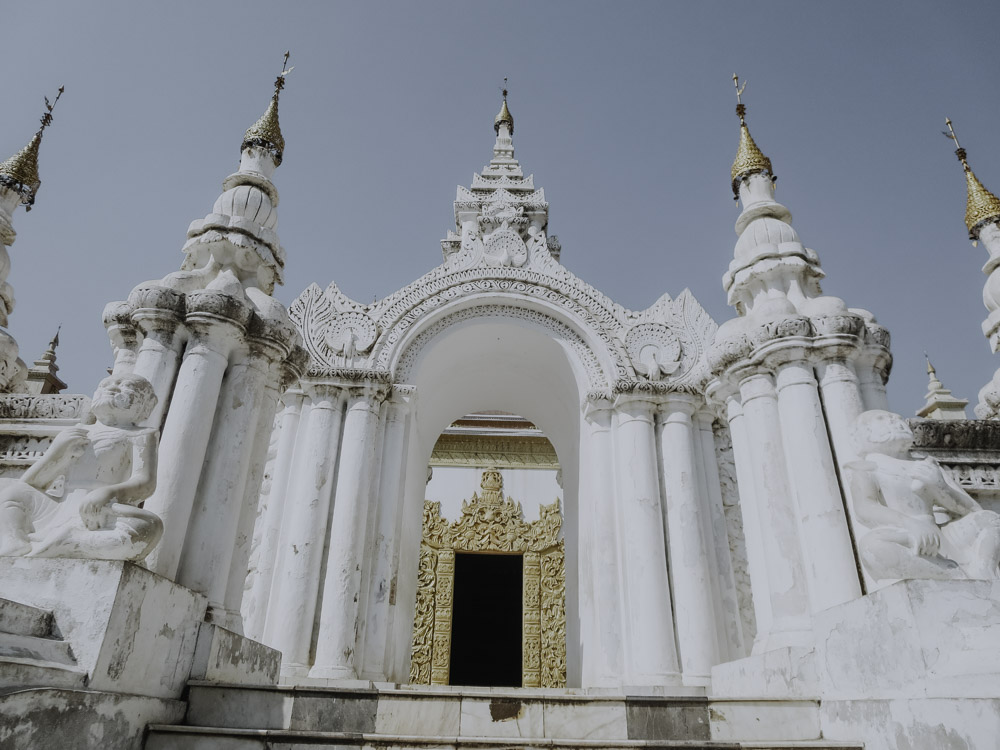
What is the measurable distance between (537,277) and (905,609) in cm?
647

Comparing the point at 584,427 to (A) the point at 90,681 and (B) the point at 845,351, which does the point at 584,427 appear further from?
(A) the point at 90,681

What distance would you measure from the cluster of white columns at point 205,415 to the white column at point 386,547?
2.37 meters

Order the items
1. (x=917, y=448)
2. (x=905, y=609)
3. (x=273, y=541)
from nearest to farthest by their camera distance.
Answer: (x=905, y=609), (x=917, y=448), (x=273, y=541)

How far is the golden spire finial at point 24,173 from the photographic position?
805 cm

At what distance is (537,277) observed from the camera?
9.36m

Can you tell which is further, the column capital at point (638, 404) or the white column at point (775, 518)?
the column capital at point (638, 404)

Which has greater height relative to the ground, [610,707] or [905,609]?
[905,609]

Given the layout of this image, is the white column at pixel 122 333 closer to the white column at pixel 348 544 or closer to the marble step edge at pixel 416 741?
the marble step edge at pixel 416 741

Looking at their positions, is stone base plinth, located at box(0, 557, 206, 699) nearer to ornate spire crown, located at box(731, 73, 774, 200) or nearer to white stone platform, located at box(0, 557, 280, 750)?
white stone platform, located at box(0, 557, 280, 750)

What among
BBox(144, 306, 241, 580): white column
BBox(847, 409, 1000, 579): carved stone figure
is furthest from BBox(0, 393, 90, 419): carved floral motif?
BBox(847, 409, 1000, 579): carved stone figure

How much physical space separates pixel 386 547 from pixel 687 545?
3.47 metres

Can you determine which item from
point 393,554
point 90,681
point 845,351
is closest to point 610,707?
point 90,681

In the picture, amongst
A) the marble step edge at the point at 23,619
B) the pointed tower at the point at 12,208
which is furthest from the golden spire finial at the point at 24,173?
the marble step edge at the point at 23,619

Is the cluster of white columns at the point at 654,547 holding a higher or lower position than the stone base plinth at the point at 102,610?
higher
